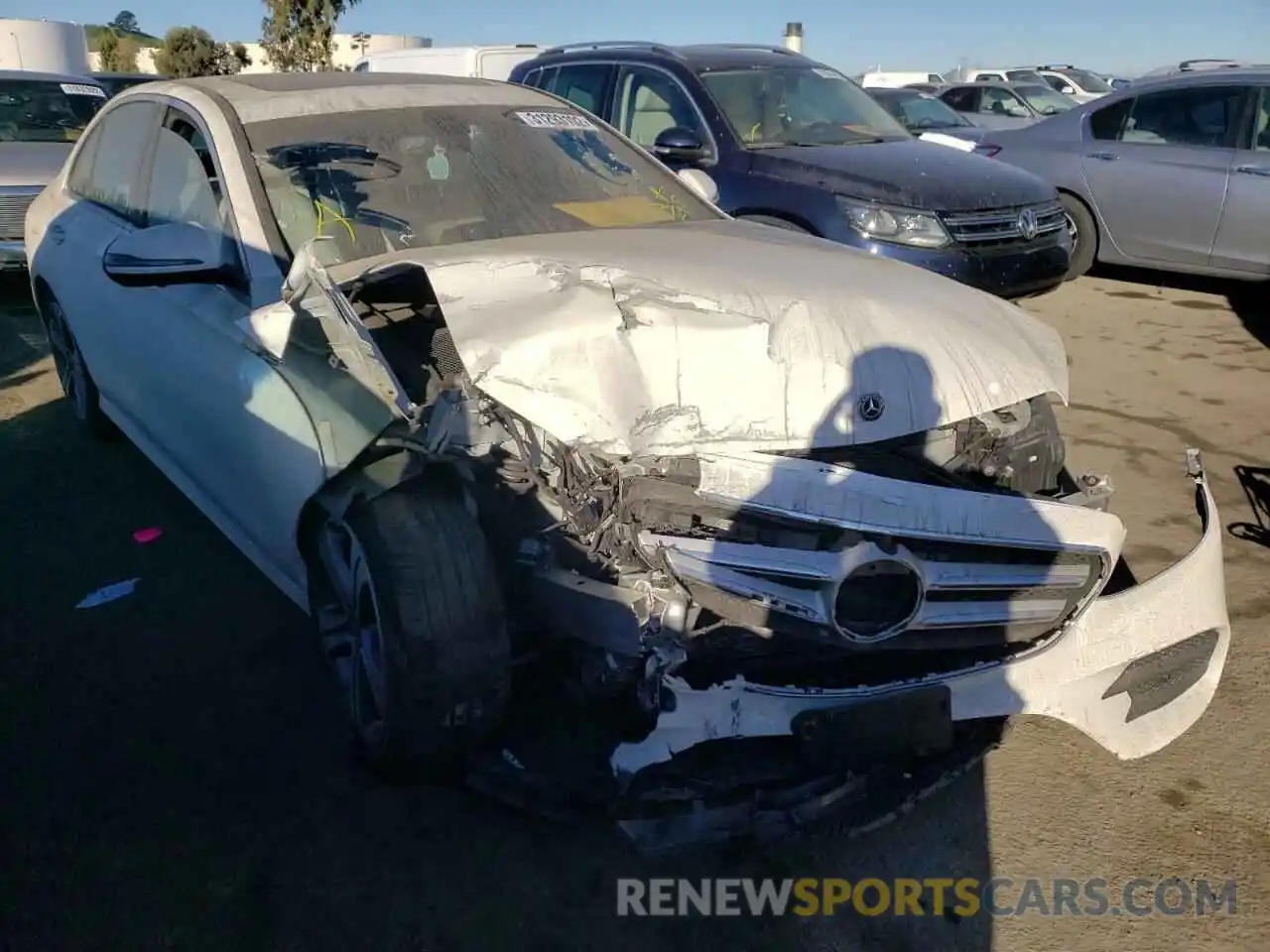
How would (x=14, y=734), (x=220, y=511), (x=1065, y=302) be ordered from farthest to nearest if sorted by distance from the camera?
(x=1065, y=302) < (x=220, y=511) < (x=14, y=734)

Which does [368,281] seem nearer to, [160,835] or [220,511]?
[220,511]

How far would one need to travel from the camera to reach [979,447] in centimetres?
288

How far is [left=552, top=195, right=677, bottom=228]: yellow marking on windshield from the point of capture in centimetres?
358

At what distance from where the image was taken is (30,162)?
8109 millimetres

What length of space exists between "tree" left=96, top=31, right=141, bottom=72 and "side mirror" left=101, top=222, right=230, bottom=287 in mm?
34778

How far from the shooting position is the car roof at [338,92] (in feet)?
11.7

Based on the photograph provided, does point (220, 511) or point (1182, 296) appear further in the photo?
point (1182, 296)

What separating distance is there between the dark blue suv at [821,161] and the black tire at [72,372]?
3.43m

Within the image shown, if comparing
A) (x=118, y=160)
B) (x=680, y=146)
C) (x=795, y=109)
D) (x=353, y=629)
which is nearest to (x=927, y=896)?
(x=353, y=629)

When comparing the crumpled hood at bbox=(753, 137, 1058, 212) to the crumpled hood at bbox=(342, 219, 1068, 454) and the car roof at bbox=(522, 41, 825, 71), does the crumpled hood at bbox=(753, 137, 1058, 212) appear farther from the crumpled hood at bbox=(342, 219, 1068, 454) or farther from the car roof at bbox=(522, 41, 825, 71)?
the crumpled hood at bbox=(342, 219, 1068, 454)

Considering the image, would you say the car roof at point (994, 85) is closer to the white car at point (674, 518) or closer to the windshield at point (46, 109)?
the windshield at point (46, 109)

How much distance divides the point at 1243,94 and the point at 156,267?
7612 mm

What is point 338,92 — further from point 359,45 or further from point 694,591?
point 359,45

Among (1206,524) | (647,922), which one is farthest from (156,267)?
(1206,524)
